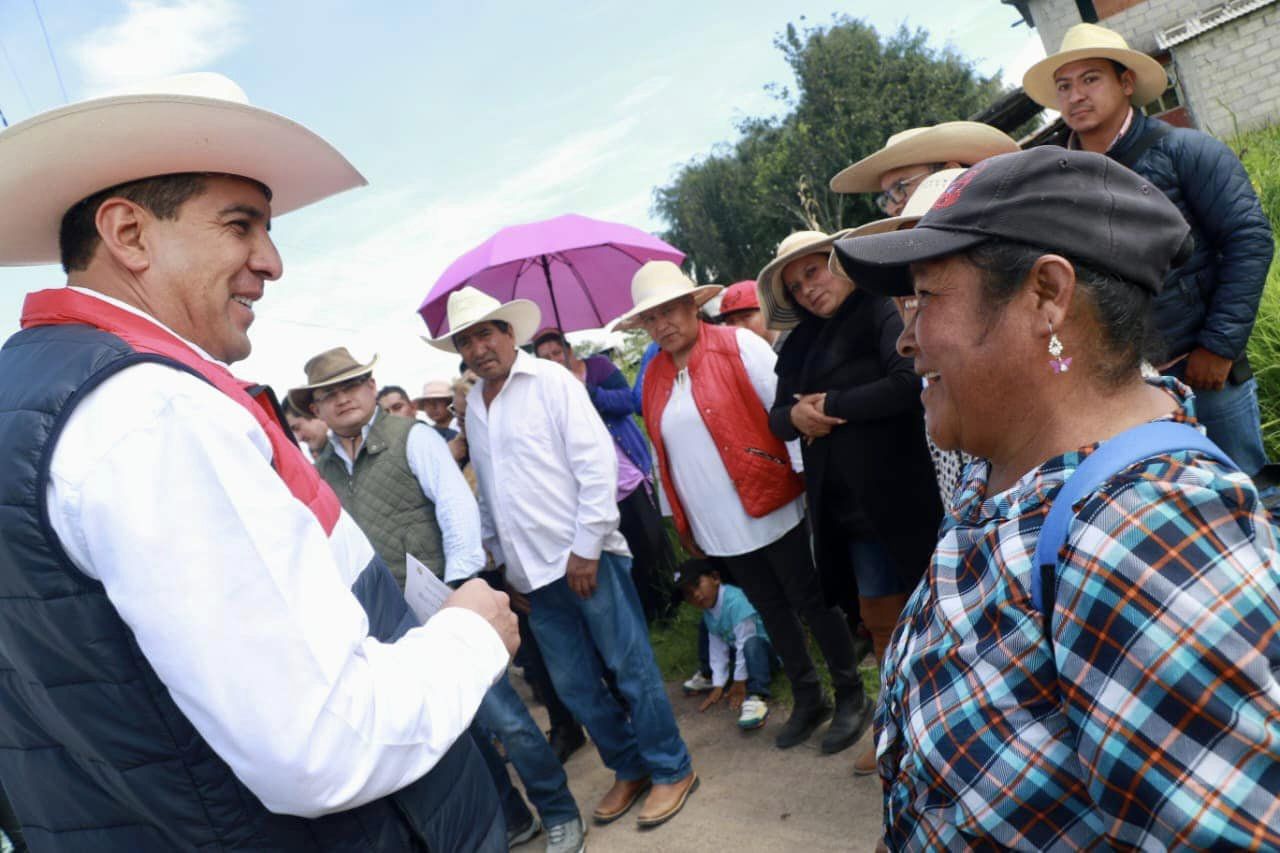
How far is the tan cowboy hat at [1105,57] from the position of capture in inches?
127

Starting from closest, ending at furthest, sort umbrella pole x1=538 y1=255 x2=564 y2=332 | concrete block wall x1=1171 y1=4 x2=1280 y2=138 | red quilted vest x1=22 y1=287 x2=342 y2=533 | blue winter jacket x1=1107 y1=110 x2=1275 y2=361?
red quilted vest x1=22 y1=287 x2=342 y2=533 → blue winter jacket x1=1107 y1=110 x2=1275 y2=361 → umbrella pole x1=538 y1=255 x2=564 y2=332 → concrete block wall x1=1171 y1=4 x2=1280 y2=138

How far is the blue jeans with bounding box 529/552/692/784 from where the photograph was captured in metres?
3.87

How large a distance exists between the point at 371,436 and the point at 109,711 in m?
2.84

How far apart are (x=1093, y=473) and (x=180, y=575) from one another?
1.20 meters

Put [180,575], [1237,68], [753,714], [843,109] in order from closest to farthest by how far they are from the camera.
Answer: [180,575] → [753,714] → [1237,68] → [843,109]

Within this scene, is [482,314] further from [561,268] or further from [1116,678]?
→ [1116,678]


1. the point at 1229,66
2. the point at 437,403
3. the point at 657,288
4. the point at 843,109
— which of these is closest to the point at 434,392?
the point at 437,403

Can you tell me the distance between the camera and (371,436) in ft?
13.3

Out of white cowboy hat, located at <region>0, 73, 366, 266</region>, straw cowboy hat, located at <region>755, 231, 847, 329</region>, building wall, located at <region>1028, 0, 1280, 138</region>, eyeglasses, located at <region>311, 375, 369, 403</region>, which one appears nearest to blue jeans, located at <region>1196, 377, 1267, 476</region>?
straw cowboy hat, located at <region>755, 231, 847, 329</region>

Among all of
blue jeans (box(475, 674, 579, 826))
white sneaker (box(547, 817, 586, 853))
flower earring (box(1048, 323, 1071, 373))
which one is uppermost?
flower earring (box(1048, 323, 1071, 373))

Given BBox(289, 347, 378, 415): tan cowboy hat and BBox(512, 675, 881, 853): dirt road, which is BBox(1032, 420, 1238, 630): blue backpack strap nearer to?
BBox(512, 675, 881, 853): dirt road

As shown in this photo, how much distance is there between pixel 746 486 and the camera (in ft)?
12.8

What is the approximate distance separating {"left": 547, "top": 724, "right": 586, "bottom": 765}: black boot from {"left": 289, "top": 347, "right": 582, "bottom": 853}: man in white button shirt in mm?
576

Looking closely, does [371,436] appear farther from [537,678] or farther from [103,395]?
[103,395]
